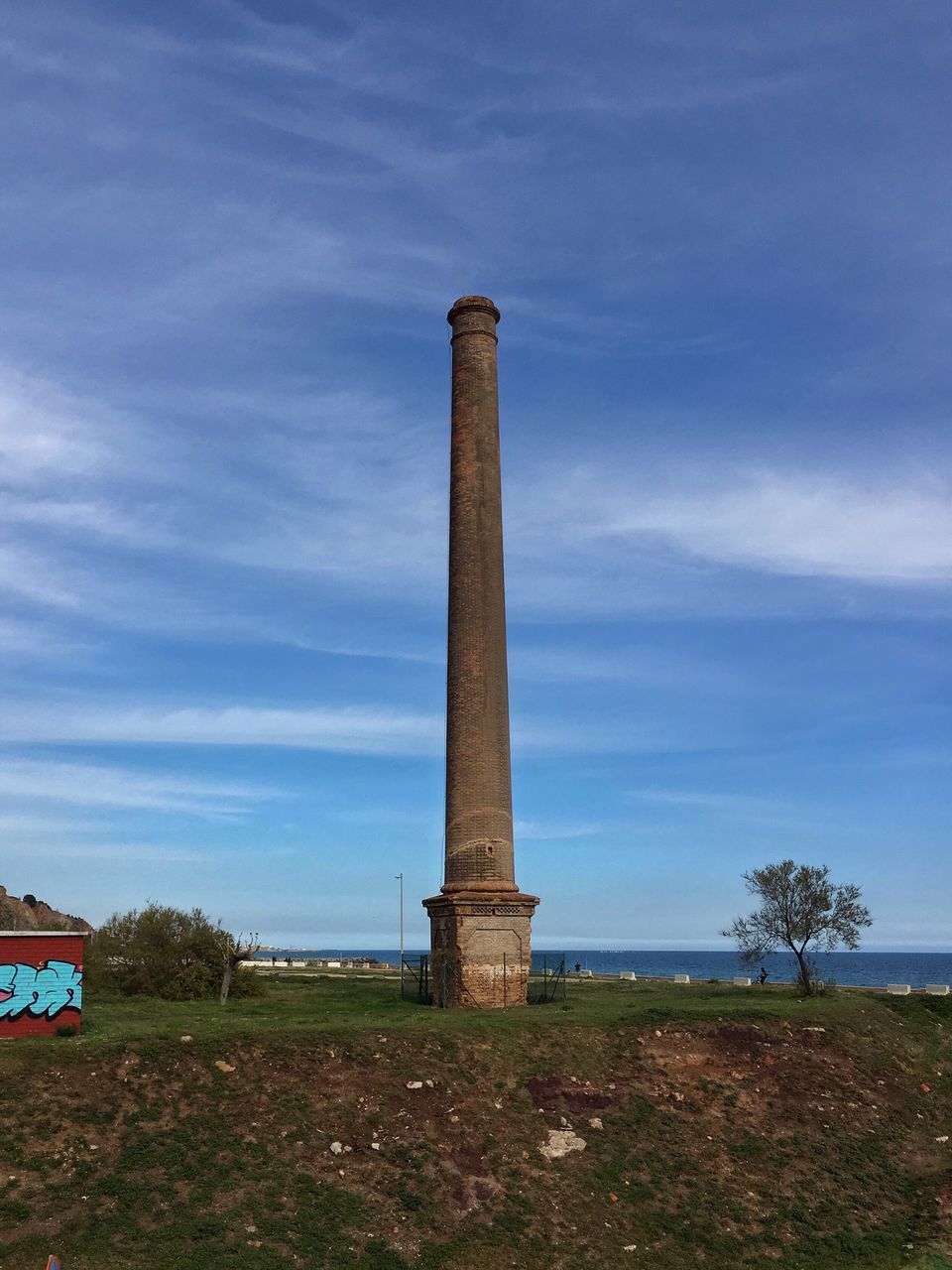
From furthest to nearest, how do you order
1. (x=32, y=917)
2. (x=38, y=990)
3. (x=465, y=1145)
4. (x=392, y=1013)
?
(x=32, y=917)
(x=392, y=1013)
(x=38, y=990)
(x=465, y=1145)

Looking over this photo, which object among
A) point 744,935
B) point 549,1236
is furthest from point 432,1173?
point 744,935

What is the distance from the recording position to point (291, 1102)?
69.1 ft

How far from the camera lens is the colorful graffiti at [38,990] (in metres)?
23.4

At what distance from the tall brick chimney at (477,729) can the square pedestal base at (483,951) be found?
0.03 meters

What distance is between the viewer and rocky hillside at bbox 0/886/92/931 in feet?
139

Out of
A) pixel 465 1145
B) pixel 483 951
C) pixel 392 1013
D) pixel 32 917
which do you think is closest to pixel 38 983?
pixel 392 1013

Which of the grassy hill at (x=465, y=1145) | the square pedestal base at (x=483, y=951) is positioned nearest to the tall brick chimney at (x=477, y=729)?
the square pedestal base at (x=483, y=951)

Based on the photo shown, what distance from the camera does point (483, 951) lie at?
31797 millimetres

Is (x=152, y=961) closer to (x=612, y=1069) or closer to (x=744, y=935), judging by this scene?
(x=612, y=1069)

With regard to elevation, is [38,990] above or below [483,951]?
below

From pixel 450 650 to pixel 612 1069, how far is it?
15130mm

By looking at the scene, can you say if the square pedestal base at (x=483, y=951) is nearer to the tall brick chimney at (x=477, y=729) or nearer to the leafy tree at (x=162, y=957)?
the tall brick chimney at (x=477, y=729)

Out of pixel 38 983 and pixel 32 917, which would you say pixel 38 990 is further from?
pixel 32 917

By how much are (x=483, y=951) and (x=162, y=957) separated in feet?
39.5
